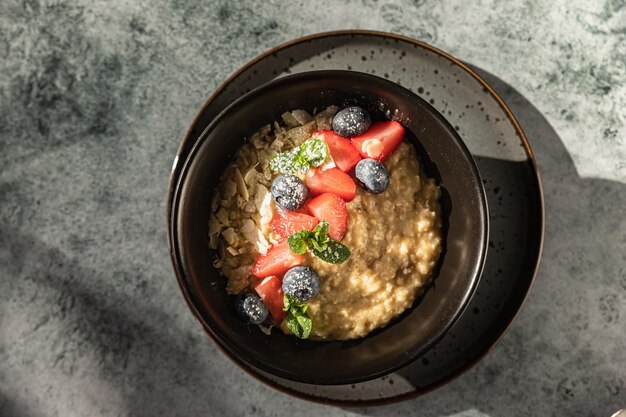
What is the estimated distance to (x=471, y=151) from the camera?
2.88m

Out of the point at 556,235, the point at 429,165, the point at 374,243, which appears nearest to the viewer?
the point at 374,243

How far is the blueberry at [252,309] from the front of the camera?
2.65m

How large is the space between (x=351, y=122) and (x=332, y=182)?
28 centimetres

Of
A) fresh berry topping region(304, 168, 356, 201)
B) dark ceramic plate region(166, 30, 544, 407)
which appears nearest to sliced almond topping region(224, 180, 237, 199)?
dark ceramic plate region(166, 30, 544, 407)

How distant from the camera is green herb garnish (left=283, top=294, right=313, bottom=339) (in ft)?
8.63

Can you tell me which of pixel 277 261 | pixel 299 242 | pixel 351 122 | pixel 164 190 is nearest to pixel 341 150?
pixel 351 122

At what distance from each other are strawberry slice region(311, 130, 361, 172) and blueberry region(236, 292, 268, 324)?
2.30 ft

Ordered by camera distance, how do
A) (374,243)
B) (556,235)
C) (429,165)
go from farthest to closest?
(556,235) < (429,165) < (374,243)

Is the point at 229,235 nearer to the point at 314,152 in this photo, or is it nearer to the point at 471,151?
the point at 314,152

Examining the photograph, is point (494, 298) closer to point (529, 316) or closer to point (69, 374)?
point (529, 316)

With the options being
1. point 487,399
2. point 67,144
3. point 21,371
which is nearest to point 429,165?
point 487,399

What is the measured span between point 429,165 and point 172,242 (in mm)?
1229

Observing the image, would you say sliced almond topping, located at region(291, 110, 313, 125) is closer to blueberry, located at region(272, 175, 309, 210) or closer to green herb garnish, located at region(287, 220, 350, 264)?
blueberry, located at region(272, 175, 309, 210)

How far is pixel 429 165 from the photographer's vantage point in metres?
2.84
